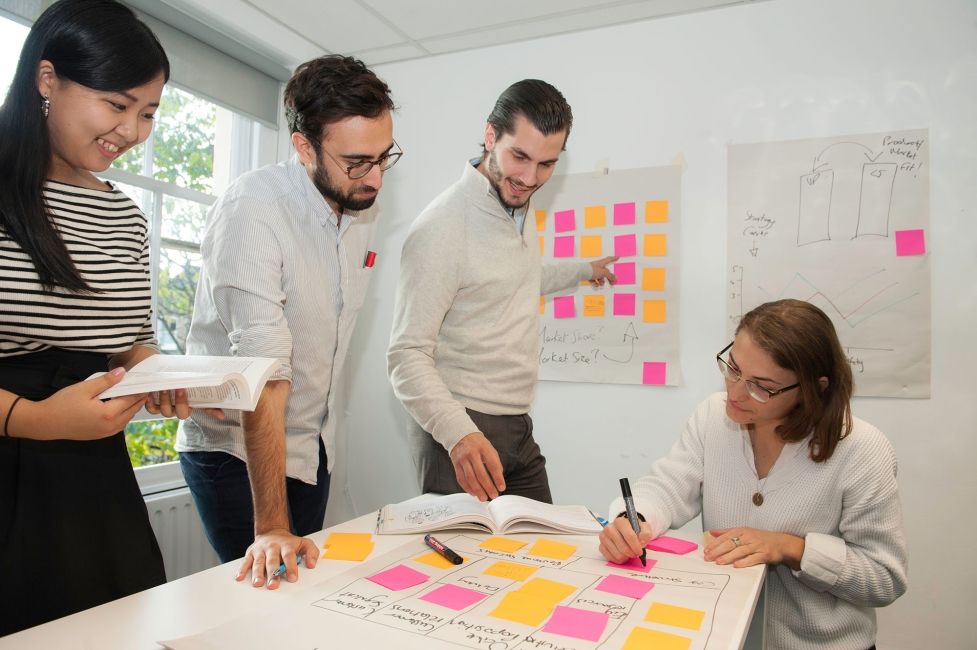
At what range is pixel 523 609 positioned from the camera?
2.94 feet

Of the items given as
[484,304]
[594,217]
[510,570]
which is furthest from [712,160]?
[510,570]

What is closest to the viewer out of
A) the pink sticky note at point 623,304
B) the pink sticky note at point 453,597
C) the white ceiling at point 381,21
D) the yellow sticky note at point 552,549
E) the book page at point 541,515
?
the pink sticky note at point 453,597

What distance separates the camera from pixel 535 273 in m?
1.76

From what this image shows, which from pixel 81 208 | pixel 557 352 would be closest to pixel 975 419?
pixel 557 352

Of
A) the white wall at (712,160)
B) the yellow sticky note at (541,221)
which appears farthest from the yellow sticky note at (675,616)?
the yellow sticky note at (541,221)

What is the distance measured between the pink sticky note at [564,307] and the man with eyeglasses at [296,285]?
1.23 m

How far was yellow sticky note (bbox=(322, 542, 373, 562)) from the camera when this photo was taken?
1100 mm

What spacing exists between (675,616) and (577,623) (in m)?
0.14

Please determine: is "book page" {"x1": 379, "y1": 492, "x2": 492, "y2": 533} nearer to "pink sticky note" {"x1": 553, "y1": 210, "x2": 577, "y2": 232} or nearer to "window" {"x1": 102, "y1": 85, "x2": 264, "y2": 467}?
"pink sticky note" {"x1": 553, "y1": 210, "x2": 577, "y2": 232}

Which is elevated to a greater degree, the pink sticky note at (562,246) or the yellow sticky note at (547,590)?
the pink sticky note at (562,246)

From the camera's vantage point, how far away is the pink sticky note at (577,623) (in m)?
0.83

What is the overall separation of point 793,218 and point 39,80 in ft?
7.05

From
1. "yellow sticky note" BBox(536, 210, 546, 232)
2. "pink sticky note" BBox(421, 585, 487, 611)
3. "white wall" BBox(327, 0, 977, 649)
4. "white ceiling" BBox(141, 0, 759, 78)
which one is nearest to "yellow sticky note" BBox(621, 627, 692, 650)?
"pink sticky note" BBox(421, 585, 487, 611)

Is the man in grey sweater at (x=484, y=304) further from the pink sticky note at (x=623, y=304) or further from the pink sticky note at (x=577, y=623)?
the pink sticky note at (x=623, y=304)
